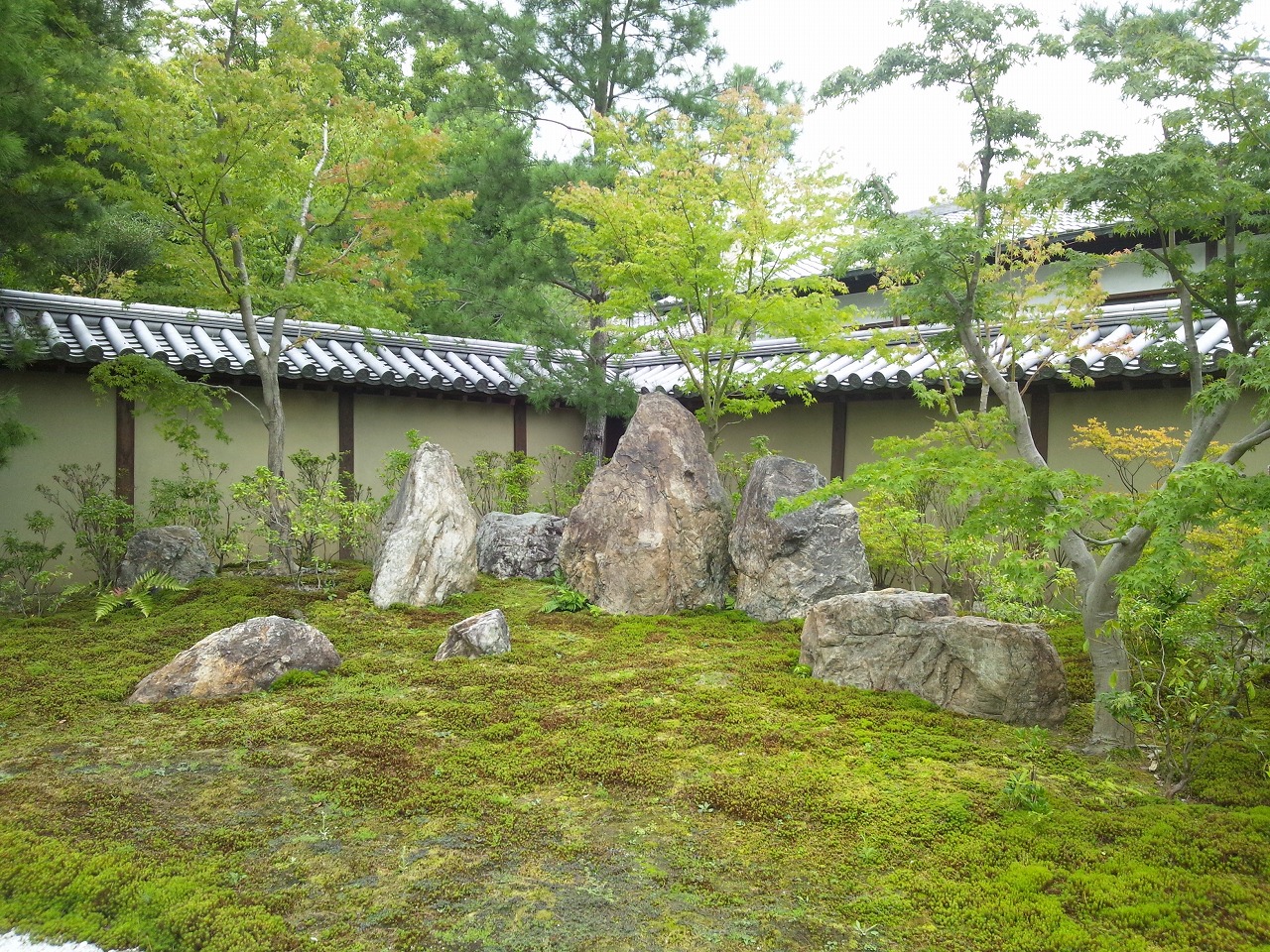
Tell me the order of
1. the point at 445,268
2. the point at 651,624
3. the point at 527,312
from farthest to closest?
the point at 445,268, the point at 527,312, the point at 651,624

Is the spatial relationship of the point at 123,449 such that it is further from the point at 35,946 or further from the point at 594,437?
the point at 35,946

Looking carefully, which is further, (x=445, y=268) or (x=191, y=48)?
(x=445, y=268)

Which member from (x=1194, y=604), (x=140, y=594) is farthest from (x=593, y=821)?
(x=140, y=594)

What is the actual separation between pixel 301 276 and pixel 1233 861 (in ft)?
31.5

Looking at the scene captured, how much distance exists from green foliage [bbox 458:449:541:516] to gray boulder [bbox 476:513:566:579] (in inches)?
56.8

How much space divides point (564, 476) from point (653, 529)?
20.0 ft

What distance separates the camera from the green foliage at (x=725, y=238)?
9.55 metres

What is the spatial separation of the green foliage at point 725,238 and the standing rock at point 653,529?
1.36 meters

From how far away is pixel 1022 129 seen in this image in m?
5.23

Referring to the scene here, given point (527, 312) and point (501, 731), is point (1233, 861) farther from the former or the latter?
point (527, 312)

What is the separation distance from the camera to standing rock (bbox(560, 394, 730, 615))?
8672mm

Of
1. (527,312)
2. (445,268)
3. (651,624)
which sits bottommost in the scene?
(651,624)

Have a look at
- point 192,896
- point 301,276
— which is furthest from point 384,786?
point 301,276

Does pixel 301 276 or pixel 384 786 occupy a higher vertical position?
pixel 301 276
